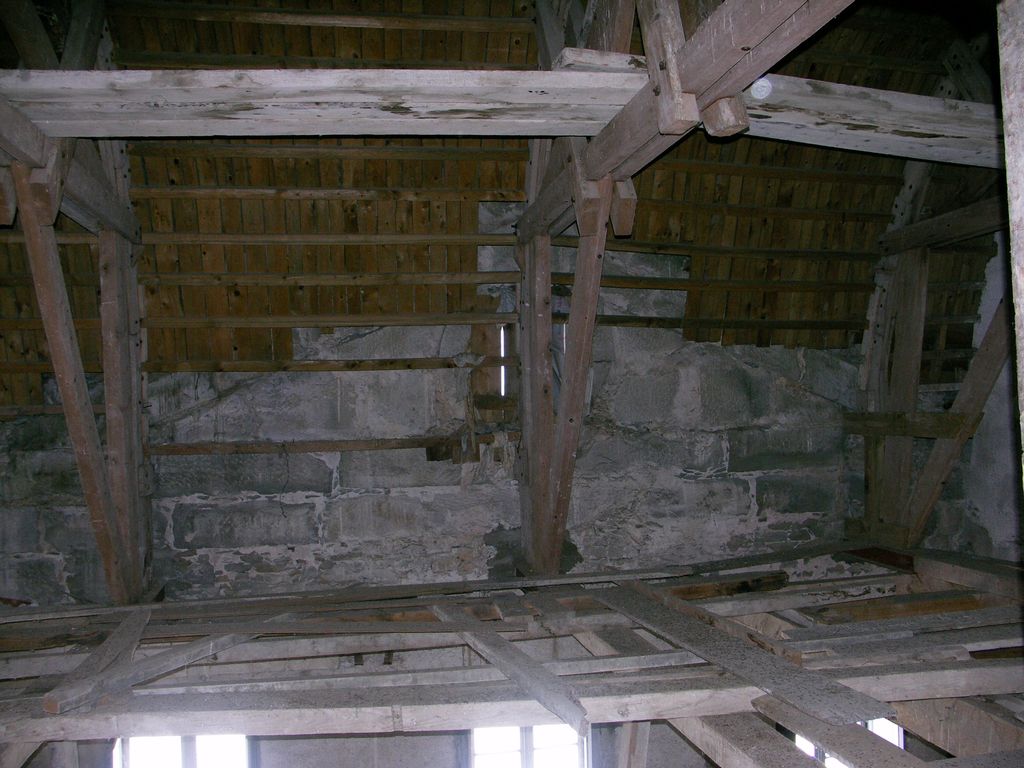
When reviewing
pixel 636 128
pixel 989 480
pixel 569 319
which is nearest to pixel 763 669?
pixel 569 319

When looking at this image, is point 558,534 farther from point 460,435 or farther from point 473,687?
point 473,687

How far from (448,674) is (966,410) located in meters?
3.42

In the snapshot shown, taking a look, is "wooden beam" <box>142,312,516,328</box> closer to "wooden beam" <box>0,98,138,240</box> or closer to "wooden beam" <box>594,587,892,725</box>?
"wooden beam" <box>0,98,138,240</box>

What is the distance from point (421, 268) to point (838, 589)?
284 cm

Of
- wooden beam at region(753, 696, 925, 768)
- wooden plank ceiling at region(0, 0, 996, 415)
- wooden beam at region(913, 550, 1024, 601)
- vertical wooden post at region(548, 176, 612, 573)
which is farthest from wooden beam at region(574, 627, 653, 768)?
wooden plank ceiling at region(0, 0, 996, 415)

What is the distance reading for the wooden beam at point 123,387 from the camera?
3.84 m

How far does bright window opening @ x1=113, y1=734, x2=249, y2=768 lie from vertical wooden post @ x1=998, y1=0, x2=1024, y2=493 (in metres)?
4.32

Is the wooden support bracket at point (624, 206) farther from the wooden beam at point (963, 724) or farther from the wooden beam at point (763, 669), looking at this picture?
the wooden beam at point (963, 724)

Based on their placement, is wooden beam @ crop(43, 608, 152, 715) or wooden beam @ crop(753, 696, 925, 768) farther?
wooden beam @ crop(43, 608, 152, 715)

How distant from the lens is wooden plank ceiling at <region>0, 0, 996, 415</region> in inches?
148

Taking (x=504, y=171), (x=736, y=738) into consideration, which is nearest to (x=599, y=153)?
(x=504, y=171)

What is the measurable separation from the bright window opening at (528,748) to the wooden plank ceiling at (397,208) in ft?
6.98

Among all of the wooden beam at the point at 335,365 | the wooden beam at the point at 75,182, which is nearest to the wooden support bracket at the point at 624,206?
the wooden beam at the point at 335,365

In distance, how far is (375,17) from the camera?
3674mm
